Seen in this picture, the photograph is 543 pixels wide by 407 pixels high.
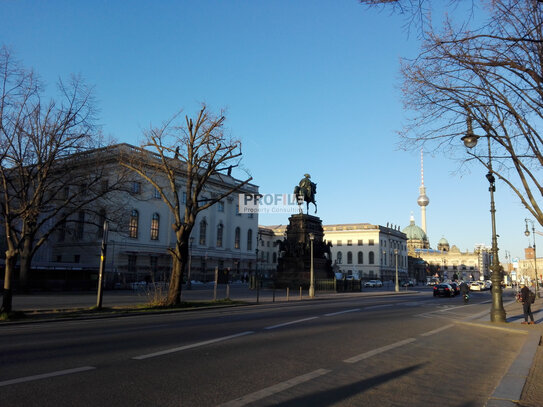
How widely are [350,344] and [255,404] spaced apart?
579 centimetres

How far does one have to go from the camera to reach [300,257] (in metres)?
44.8

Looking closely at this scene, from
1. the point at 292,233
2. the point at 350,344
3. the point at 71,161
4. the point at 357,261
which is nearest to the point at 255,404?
the point at 350,344

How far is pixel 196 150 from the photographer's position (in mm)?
23641

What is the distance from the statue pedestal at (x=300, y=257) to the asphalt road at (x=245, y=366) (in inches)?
1210

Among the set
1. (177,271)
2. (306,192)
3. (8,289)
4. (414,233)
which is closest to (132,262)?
(306,192)

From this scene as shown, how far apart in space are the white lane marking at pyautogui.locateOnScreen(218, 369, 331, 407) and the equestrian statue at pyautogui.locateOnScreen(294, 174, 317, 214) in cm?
4302

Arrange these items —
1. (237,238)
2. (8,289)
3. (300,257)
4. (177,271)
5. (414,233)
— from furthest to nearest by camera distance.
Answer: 1. (414,233)
2. (237,238)
3. (300,257)
4. (177,271)
5. (8,289)

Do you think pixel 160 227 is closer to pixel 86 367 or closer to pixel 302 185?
pixel 302 185

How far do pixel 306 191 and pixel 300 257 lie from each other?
9.27m

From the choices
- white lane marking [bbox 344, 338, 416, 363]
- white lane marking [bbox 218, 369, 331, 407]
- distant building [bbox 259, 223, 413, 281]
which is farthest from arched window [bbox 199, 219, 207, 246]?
white lane marking [bbox 218, 369, 331, 407]

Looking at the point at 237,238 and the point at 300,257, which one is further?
the point at 237,238

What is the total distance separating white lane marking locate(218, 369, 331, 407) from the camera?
573 cm

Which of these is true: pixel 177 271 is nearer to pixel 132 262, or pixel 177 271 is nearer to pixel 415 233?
pixel 132 262

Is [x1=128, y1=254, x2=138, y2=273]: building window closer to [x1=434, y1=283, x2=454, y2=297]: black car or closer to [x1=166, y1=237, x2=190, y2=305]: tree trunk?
[x1=434, y1=283, x2=454, y2=297]: black car
